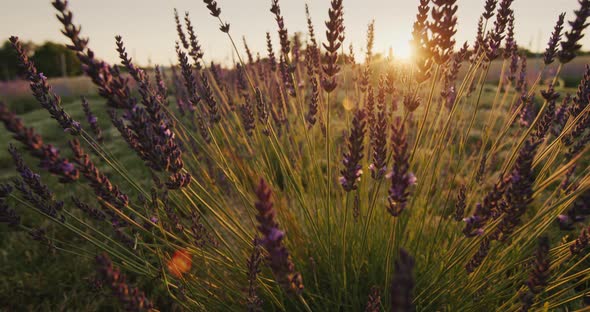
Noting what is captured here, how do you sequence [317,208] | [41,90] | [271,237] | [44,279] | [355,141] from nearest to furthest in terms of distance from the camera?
1. [271,237]
2. [355,141]
3. [41,90]
4. [317,208]
5. [44,279]

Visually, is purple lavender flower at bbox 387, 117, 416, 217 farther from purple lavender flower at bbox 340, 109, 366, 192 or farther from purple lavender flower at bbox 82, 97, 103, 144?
purple lavender flower at bbox 82, 97, 103, 144

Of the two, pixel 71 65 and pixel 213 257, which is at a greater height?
pixel 71 65

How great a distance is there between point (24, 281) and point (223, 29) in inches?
88.8

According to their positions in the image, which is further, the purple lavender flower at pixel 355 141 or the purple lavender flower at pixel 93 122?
the purple lavender flower at pixel 93 122

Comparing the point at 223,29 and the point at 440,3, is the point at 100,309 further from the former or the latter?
the point at 440,3

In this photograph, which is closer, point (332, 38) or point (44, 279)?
point (332, 38)

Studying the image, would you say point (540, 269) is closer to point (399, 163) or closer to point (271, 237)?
point (399, 163)

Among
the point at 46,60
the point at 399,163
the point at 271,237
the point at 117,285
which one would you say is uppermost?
the point at 46,60

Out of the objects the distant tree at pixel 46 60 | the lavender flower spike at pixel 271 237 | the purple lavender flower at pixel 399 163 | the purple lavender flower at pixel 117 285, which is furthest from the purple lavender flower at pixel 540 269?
the distant tree at pixel 46 60

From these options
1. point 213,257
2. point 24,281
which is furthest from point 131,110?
point 24,281

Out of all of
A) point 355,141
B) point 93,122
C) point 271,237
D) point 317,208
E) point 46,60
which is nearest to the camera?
point 271,237

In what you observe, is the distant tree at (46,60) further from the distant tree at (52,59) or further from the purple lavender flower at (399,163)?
the purple lavender flower at (399,163)

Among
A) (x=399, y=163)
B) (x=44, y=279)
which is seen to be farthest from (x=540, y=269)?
(x=44, y=279)

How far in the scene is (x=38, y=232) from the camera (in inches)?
61.4
